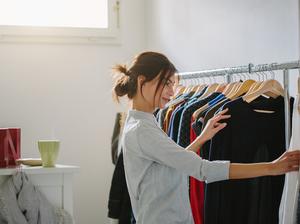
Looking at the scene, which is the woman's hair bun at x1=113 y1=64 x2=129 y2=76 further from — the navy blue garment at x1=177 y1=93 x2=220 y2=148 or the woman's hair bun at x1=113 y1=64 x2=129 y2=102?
the navy blue garment at x1=177 y1=93 x2=220 y2=148

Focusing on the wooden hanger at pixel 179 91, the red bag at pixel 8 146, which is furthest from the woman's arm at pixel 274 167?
the wooden hanger at pixel 179 91

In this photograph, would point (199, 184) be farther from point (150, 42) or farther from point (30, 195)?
point (150, 42)

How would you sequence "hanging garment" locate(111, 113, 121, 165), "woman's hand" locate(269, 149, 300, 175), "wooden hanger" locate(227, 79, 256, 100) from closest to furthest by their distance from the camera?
"woman's hand" locate(269, 149, 300, 175) < "wooden hanger" locate(227, 79, 256, 100) < "hanging garment" locate(111, 113, 121, 165)

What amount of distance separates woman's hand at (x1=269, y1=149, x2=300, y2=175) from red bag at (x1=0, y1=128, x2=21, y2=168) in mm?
979

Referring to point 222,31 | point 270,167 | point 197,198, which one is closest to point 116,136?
point 222,31

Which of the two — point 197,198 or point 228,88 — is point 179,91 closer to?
point 228,88

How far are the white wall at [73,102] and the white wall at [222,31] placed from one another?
340 mm

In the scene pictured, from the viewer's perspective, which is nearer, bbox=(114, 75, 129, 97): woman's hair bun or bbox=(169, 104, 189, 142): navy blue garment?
bbox=(114, 75, 129, 97): woman's hair bun

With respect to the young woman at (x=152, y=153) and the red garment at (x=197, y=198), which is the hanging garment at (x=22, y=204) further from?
the red garment at (x=197, y=198)

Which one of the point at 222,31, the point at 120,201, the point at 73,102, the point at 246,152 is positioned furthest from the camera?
the point at 73,102

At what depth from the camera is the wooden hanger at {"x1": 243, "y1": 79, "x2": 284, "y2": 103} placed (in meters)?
2.01

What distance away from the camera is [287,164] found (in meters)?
1.65

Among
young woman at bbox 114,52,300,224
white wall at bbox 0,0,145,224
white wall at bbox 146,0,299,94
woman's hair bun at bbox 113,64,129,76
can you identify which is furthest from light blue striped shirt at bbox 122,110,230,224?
white wall at bbox 0,0,145,224

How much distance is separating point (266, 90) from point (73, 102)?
179 centimetres
